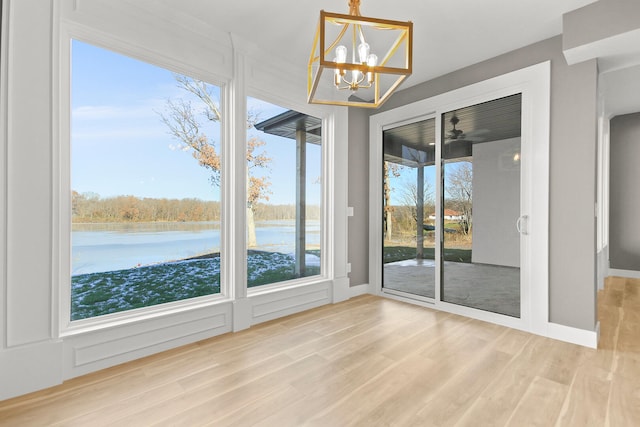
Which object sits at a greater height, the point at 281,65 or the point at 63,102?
the point at 281,65

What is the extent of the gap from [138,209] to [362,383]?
221 centimetres

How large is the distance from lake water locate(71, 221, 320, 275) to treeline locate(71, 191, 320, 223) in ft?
0.17

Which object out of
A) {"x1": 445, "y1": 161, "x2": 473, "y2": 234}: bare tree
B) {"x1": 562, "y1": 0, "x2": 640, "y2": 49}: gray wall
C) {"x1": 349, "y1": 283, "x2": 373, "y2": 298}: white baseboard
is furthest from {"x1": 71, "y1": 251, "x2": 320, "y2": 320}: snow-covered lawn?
{"x1": 562, "y1": 0, "x2": 640, "y2": 49}: gray wall

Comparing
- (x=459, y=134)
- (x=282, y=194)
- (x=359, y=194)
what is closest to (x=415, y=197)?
(x=359, y=194)

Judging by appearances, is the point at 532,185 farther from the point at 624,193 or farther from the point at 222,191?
the point at 624,193

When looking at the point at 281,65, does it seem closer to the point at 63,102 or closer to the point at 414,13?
the point at 414,13

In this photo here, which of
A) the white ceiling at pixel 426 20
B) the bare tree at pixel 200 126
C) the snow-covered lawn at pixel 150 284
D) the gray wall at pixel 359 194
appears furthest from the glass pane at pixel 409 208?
the bare tree at pixel 200 126

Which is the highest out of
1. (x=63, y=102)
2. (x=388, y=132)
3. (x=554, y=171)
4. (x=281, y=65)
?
(x=281, y=65)

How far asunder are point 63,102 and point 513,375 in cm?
376

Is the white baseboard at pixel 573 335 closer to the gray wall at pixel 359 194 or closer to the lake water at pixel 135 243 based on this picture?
the gray wall at pixel 359 194

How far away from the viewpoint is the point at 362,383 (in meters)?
A: 2.03

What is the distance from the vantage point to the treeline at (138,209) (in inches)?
90.0

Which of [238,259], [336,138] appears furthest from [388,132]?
[238,259]

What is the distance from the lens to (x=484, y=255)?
11.3 feet
